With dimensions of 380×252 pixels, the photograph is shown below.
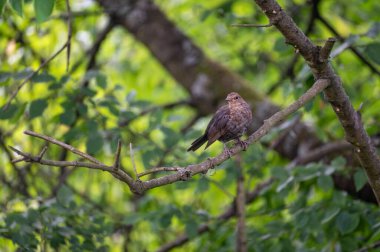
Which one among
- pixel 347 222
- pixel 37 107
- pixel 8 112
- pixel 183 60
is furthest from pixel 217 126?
pixel 183 60

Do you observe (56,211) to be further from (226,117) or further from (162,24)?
(162,24)

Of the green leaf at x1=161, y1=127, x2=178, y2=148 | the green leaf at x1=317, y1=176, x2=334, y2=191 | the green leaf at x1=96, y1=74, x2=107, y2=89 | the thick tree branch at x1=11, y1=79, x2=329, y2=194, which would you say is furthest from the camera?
the green leaf at x1=161, y1=127, x2=178, y2=148

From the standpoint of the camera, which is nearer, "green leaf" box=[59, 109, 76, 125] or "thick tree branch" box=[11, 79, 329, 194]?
"thick tree branch" box=[11, 79, 329, 194]

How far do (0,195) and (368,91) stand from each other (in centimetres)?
376

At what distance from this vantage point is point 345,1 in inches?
280

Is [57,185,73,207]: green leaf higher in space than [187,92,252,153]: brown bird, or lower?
lower

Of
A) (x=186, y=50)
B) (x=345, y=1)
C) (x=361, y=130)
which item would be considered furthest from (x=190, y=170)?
(x=345, y=1)

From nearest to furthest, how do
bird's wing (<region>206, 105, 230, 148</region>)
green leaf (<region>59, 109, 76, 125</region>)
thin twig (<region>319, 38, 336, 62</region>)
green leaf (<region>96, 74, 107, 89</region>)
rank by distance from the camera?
thin twig (<region>319, 38, 336, 62</region>)
bird's wing (<region>206, 105, 230, 148</region>)
green leaf (<region>59, 109, 76, 125</region>)
green leaf (<region>96, 74, 107, 89</region>)

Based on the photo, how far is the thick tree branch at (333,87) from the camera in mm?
2725

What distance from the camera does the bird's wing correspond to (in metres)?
3.58

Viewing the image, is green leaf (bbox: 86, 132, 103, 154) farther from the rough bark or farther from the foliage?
the rough bark

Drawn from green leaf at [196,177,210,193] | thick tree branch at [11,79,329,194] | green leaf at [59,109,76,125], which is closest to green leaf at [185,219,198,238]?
green leaf at [196,177,210,193]

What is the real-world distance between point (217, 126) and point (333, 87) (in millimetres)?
913

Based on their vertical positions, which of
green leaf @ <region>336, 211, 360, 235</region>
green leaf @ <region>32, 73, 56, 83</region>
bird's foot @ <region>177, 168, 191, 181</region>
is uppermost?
green leaf @ <region>32, 73, 56, 83</region>
